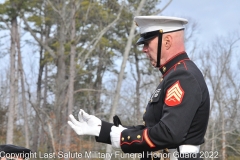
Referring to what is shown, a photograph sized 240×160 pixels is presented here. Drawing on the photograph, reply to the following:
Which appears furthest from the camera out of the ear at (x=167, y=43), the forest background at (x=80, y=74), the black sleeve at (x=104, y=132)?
the forest background at (x=80, y=74)

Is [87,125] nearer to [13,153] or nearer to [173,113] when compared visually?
[173,113]

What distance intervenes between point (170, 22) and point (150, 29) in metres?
0.11

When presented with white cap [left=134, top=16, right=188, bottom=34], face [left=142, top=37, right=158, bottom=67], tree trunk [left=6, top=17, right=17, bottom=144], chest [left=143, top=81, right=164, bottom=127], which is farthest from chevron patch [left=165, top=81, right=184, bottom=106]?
tree trunk [left=6, top=17, right=17, bottom=144]

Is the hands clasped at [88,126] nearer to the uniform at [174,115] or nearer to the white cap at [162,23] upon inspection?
the uniform at [174,115]

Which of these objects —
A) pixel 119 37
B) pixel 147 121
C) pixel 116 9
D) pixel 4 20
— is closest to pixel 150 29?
pixel 147 121

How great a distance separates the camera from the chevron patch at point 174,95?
219cm

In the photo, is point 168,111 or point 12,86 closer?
point 168,111

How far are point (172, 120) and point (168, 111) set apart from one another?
56mm

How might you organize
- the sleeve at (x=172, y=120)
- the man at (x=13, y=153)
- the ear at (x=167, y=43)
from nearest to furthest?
1. the sleeve at (x=172, y=120)
2. the ear at (x=167, y=43)
3. the man at (x=13, y=153)

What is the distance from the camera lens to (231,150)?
88.2 ft

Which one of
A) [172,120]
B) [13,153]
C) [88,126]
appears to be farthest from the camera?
[13,153]

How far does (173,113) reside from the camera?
216 centimetres

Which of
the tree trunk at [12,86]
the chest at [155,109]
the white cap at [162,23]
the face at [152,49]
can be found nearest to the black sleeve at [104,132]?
the chest at [155,109]

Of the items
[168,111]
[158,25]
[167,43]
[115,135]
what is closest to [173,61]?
[167,43]
